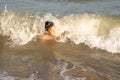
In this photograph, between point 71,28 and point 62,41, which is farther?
point 71,28

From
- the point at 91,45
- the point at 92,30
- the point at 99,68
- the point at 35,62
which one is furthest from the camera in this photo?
the point at 92,30

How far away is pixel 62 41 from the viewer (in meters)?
8.69

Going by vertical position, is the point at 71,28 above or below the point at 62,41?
above

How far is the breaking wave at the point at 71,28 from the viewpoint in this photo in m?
8.34

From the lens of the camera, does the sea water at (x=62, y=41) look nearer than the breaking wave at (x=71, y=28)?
Yes

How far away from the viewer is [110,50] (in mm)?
7809

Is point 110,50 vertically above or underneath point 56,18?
underneath

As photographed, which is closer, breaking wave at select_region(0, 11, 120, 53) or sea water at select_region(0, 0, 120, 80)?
sea water at select_region(0, 0, 120, 80)

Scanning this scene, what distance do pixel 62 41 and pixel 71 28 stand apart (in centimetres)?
58

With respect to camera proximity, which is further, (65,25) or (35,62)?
(65,25)

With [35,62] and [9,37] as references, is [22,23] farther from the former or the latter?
[35,62]

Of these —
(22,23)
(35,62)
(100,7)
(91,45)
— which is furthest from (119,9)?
(35,62)

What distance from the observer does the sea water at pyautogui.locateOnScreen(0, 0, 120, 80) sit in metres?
6.69

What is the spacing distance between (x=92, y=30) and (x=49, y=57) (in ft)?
6.10
